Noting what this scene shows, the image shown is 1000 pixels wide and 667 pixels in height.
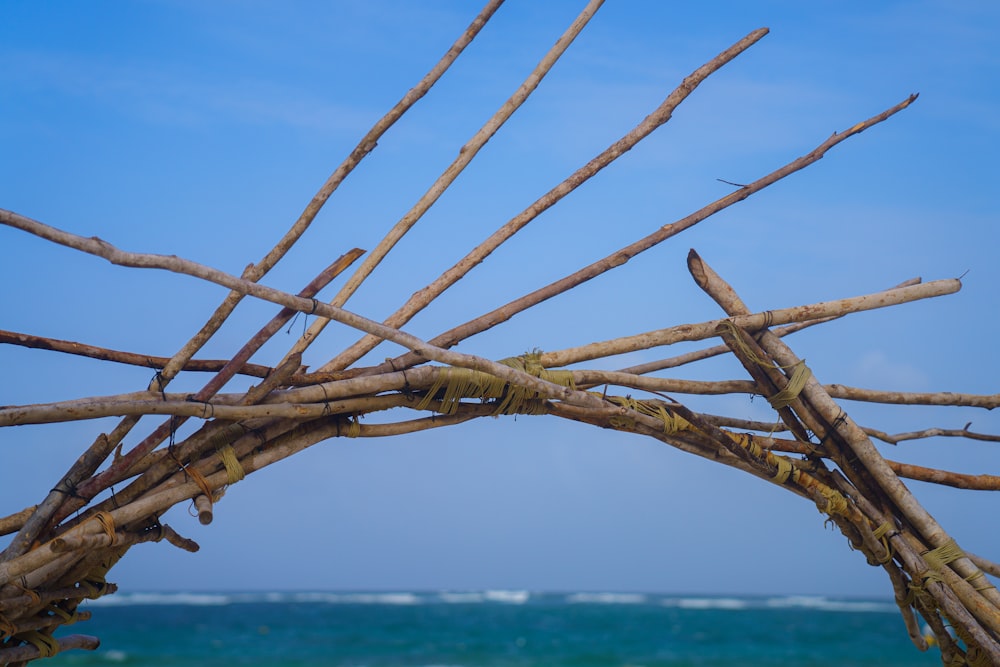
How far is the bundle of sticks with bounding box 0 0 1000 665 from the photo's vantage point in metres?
1.87

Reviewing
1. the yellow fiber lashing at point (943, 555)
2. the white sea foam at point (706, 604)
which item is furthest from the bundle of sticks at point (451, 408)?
the white sea foam at point (706, 604)

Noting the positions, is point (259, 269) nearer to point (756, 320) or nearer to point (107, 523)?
point (107, 523)

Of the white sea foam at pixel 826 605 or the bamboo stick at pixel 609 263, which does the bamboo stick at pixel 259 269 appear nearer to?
the bamboo stick at pixel 609 263

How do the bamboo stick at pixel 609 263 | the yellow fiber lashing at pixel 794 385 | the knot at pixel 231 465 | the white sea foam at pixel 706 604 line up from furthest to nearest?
1. the white sea foam at pixel 706 604
2. the yellow fiber lashing at pixel 794 385
3. the bamboo stick at pixel 609 263
4. the knot at pixel 231 465

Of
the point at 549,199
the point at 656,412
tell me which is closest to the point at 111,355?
the point at 549,199

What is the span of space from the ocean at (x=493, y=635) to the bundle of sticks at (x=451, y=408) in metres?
8.80

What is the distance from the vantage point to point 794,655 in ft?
41.9

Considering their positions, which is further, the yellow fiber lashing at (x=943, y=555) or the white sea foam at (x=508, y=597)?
the white sea foam at (x=508, y=597)

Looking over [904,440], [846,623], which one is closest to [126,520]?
[904,440]

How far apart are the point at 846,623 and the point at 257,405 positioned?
17.2m

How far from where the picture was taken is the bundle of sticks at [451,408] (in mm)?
1868

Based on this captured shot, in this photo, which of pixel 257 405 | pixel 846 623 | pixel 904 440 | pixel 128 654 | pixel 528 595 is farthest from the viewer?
pixel 528 595

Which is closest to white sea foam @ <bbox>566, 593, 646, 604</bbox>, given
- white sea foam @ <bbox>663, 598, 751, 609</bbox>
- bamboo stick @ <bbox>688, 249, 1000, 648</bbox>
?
white sea foam @ <bbox>663, 598, 751, 609</bbox>

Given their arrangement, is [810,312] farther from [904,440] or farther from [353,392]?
[353,392]
